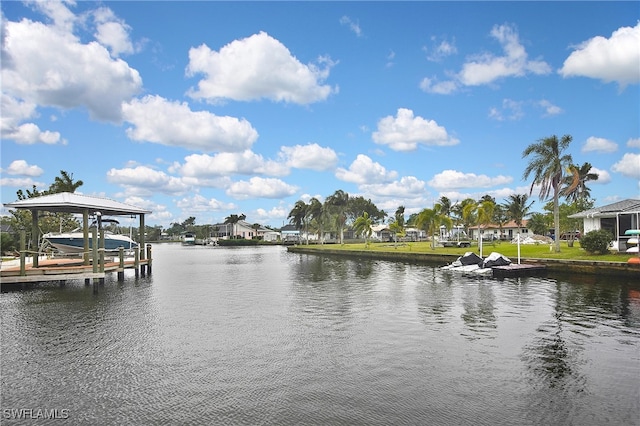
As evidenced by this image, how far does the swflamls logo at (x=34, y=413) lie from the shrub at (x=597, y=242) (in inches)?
1355

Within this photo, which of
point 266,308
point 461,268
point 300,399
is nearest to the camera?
point 300,399

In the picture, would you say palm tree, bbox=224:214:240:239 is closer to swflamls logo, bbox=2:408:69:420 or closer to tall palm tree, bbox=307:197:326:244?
tall palm tree, bbox=307:197:326:244

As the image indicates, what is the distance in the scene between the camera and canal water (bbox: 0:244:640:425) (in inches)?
315

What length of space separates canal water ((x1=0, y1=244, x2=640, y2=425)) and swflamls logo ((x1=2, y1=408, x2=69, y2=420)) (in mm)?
38

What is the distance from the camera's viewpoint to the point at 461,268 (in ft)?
112

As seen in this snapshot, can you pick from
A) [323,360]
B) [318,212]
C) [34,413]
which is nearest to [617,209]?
[323,360]

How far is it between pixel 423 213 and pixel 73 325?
46653 mm

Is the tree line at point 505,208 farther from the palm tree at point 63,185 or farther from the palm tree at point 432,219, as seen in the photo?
the palm tree at point 63,185

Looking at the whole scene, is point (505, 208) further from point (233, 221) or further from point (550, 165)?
point (233, 221)

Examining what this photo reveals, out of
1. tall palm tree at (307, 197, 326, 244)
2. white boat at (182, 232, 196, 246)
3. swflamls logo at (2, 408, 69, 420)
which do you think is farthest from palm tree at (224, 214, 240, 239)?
swflamls logo at (2, 408, 69, 420)

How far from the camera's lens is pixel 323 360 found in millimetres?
10938

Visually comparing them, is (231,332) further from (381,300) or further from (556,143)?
(556,143)

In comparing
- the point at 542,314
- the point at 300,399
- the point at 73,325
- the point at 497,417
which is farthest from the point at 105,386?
the point at 542,314

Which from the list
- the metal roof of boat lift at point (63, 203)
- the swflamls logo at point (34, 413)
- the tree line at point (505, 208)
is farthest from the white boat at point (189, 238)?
the swflamls logo at point (34, 413)
